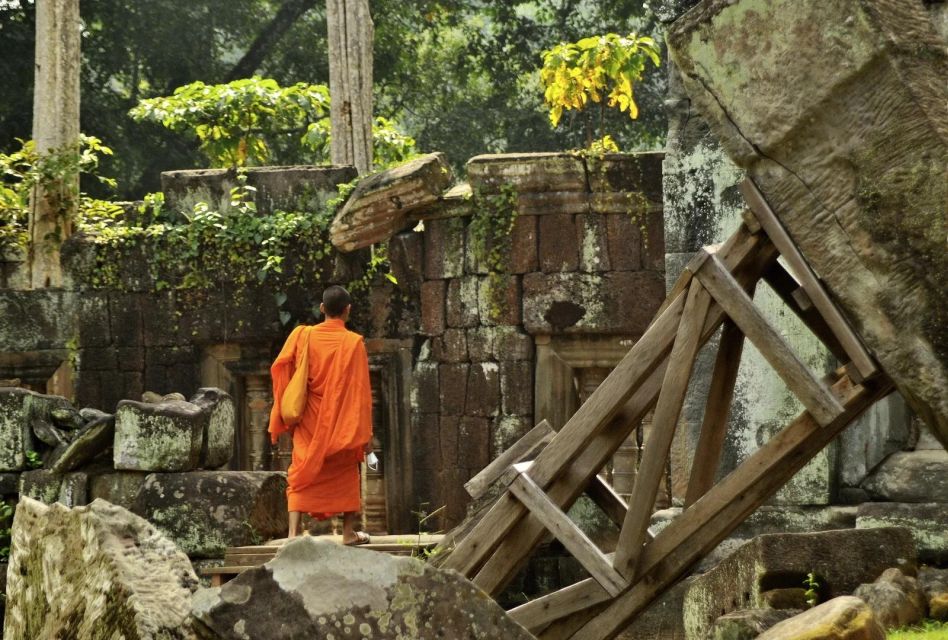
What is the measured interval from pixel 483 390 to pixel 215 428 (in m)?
2.53

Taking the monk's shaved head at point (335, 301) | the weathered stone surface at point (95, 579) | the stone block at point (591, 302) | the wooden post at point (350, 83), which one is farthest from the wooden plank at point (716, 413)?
the wooden post at point (350, 83)

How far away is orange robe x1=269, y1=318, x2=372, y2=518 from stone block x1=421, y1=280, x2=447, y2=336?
104 inches

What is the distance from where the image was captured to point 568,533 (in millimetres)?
5336

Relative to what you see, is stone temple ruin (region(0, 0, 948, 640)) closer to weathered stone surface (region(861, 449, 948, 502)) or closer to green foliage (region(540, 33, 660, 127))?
weathered stone surface (region(861, 449, 948, 502))

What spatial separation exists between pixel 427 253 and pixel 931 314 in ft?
23.0

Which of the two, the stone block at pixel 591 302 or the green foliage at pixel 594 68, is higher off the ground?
the green foliage at pixel 594 68

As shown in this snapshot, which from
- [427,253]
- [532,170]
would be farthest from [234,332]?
[532,170]

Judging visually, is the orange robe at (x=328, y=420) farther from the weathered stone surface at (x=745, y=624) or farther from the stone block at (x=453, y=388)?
the weathered stone surface at (x=745, y=624)

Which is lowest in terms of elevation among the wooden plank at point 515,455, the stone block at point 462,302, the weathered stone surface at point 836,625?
the weathered stone surface at point 836,625

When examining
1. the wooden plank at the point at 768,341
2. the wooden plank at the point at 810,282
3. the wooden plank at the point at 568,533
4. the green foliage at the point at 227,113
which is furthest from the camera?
the green foliage at the point at 227,113

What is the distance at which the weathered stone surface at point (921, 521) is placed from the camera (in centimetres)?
673

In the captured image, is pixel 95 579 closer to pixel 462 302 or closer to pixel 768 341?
pixel 768 341

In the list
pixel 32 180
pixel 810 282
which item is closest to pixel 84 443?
pixel 32 180

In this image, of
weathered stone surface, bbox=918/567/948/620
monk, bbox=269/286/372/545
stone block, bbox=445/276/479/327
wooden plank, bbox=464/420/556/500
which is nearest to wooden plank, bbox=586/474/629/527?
wooden plank, bbox=464/420/556/500
